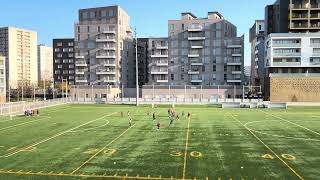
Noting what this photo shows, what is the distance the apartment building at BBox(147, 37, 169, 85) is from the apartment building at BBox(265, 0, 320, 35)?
44134mm

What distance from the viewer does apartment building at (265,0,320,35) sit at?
377 feet

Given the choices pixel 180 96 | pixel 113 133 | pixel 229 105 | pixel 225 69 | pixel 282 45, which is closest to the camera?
pixel 113 133

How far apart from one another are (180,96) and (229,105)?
37.7 meters

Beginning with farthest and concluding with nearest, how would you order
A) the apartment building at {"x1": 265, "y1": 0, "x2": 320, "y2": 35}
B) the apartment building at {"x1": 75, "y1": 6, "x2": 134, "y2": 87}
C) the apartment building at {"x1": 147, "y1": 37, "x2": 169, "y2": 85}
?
1. the apartment building at {"x1": 75, "y1": 6, "x2": 134, "y2": 87}
2. the apartment building at {"x1": 147, "y1": 37, "x2": 169, "y2": 85}
3. the apartment building at {"x1": 265, "y1": 0, "x2": 320, "y2": 35}

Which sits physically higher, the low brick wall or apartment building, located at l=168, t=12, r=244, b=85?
apartment building, located at l=168, t=12, r=244, b=85

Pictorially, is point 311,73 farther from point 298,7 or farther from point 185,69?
point 185,69

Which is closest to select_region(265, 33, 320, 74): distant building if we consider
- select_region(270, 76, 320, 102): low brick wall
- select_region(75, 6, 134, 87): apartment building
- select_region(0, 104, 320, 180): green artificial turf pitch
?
select_region(270, 76, 320, 102): low brick wall

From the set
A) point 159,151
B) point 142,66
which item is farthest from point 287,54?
point 159,151

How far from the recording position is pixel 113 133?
46.2 m

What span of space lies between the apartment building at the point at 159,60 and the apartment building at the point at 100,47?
15.3 metres

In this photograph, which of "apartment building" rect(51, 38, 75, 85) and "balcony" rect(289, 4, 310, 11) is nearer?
"balcony" rect(289, 4, 310, 11)

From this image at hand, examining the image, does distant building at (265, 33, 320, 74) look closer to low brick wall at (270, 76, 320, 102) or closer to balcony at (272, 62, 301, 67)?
balcony at (272, 62, 301, 67)

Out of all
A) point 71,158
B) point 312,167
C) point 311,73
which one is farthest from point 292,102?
point 71,158

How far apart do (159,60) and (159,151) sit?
107491mm
